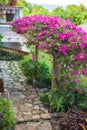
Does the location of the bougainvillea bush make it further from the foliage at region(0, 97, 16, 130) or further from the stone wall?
the stone wall

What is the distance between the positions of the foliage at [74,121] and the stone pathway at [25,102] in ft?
1.53

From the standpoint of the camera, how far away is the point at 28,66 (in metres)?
Answer: 9.97

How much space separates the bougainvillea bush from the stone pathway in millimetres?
796

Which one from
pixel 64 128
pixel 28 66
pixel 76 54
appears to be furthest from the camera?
pixel 28 66

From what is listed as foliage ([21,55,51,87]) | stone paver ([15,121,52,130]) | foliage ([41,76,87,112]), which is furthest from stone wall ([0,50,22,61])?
stone paver ([15,121,52,130])

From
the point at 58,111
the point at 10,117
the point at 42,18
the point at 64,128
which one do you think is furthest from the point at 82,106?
the point at 42,18

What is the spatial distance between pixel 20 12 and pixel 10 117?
9.69 metres

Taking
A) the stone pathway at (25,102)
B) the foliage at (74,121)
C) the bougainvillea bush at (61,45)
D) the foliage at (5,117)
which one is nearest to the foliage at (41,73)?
the stone pathway at (25,102)

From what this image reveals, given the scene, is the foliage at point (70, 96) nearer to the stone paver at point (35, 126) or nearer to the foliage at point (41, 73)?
the stone paver at point (35, 126)

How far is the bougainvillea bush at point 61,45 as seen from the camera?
21.8ft

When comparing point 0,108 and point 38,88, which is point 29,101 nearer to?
point 38,88

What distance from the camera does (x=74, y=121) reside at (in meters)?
6.34

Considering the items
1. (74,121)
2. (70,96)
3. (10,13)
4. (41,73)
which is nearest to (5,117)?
(74,121)

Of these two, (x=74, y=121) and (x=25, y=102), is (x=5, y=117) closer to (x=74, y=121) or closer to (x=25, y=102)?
(x=74, y=121)
